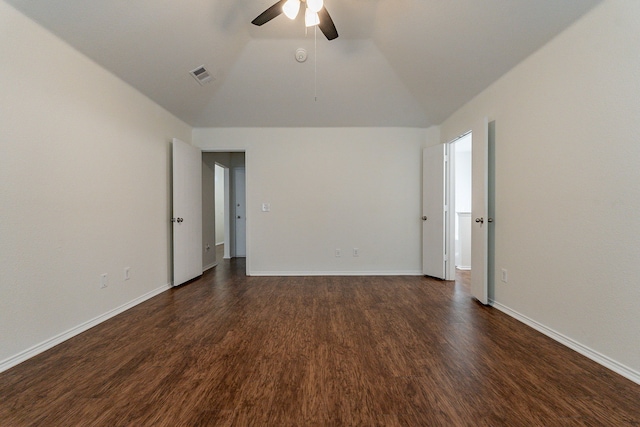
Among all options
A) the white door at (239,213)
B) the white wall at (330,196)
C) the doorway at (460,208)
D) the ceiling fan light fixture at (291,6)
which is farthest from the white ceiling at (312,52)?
the white door at (239,213)

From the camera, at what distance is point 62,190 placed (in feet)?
6.92

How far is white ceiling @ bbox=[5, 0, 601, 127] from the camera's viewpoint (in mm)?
2115

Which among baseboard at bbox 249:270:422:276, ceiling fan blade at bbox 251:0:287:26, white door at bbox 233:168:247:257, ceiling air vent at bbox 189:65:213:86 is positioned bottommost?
baseboard at bbox 249:270:422:276

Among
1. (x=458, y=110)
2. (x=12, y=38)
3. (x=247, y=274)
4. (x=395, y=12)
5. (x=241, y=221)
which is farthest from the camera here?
(x=241, y=221)

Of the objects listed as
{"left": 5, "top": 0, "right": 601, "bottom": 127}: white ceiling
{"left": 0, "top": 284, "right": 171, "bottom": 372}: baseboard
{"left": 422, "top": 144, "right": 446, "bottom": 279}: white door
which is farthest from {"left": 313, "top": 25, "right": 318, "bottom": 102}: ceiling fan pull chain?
{"left": 0, "top": 284, "right": 171, "bottom": 372}: baseboard

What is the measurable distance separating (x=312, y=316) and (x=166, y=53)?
302 centimetres

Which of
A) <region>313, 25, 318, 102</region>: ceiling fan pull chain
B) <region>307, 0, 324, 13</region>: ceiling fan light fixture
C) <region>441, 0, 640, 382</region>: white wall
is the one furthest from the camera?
<region>313, 25, 318, 102</region>: ceiling fan pull chain

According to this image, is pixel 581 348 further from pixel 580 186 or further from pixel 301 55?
pixel 301 55

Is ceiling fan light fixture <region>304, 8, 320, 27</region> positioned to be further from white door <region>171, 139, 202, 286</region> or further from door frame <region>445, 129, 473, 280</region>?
door frame <region>445, 129, 473, 280</region>

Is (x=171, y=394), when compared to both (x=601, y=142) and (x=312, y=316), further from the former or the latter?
(x=601, y=142)

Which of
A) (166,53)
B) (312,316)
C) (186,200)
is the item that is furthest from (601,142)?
(186,200)

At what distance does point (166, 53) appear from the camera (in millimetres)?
2662

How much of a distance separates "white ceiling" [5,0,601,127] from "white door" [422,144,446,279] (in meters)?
0.61

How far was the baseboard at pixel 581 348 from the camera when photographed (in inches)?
62.4
